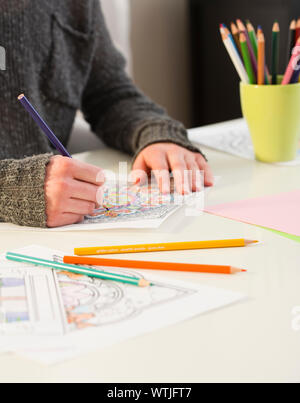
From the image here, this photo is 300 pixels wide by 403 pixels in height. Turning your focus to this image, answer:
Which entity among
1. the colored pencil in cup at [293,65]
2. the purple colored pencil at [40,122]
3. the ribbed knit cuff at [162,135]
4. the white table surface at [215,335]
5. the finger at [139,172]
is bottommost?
the white table surface at [215,335]

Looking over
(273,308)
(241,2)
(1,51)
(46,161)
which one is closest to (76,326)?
(273,308)

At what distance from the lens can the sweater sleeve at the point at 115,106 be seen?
0.88 metres

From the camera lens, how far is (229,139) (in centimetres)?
95

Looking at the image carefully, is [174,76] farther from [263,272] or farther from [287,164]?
[263,272]

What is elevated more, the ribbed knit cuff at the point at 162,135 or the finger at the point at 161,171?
the ribbed knit cuff at the point at 162,135

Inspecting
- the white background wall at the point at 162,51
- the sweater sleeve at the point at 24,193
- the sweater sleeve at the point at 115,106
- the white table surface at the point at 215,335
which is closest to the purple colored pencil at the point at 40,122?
the sweater sleeve at the point at 24,193

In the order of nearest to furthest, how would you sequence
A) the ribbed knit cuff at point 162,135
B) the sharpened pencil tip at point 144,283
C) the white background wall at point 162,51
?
the sharpened pencil tip at point 144,283 < the ribbed knit cuff at point 162,135 < the white background wall at point 162,51

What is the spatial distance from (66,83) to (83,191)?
1.33 ft

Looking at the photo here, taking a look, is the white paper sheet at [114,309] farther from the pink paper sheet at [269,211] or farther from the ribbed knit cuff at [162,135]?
the ribbed knit cuff at [162,135]

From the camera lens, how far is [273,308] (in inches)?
15.9

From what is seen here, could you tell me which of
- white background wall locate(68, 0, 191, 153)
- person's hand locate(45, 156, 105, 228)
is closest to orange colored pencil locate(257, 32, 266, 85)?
person's hand locate(45, 156, 105, 228)

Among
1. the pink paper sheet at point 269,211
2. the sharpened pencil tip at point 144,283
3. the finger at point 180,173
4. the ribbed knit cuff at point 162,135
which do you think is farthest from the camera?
the ribbed knit cuff at point 162,135

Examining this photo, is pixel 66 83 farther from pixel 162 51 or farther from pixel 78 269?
pixel 162 51

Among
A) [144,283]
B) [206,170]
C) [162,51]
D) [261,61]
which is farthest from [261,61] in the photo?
[162,51]
